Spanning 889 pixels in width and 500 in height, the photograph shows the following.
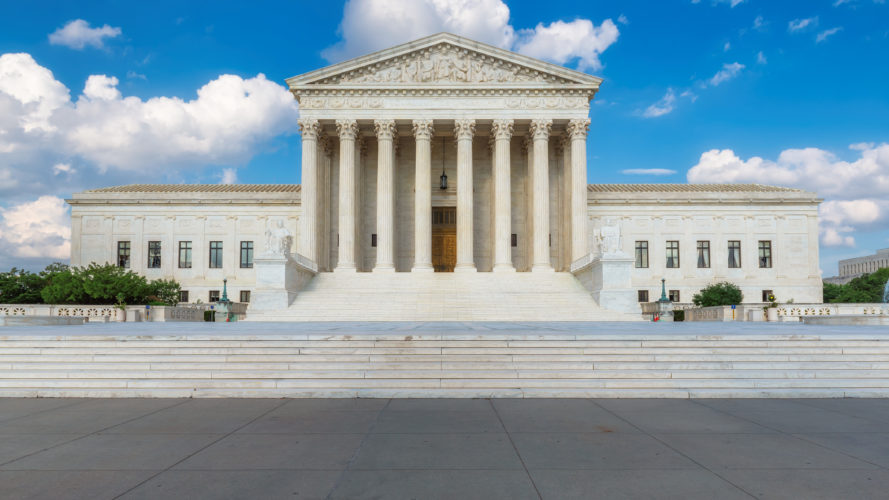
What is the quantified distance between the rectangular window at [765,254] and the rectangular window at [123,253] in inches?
2222

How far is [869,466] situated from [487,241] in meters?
46.1

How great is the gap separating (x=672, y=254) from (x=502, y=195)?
65.3ft

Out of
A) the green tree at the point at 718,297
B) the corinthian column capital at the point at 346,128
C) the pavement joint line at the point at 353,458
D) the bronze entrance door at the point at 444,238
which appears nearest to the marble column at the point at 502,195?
the bronze entrance door at the point at 444,238

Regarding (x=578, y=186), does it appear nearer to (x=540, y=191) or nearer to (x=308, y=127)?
(x=540, y=191)

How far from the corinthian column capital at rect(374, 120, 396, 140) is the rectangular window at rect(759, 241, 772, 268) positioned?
1377 inches

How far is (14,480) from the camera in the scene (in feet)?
23.1

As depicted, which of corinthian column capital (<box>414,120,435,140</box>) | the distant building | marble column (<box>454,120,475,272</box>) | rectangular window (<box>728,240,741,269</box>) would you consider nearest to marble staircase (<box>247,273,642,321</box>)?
marble column (<box>454,120,475,272</box>)

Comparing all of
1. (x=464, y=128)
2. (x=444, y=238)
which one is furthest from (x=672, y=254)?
(x=464, y=128)

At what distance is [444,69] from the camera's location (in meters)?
48.9

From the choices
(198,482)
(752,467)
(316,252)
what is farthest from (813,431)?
(316,252)

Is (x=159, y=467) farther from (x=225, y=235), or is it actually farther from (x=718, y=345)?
(x=225, y=235)

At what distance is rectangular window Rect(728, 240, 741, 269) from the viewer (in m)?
58.0

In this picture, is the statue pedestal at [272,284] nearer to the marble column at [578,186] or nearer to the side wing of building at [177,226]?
the marble column at [578,186]

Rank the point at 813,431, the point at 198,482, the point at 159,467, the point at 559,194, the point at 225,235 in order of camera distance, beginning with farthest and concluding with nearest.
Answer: the point at 225,235, the point at 559,194, the point at 813,431, the point at 159,467, the point at 198,482
